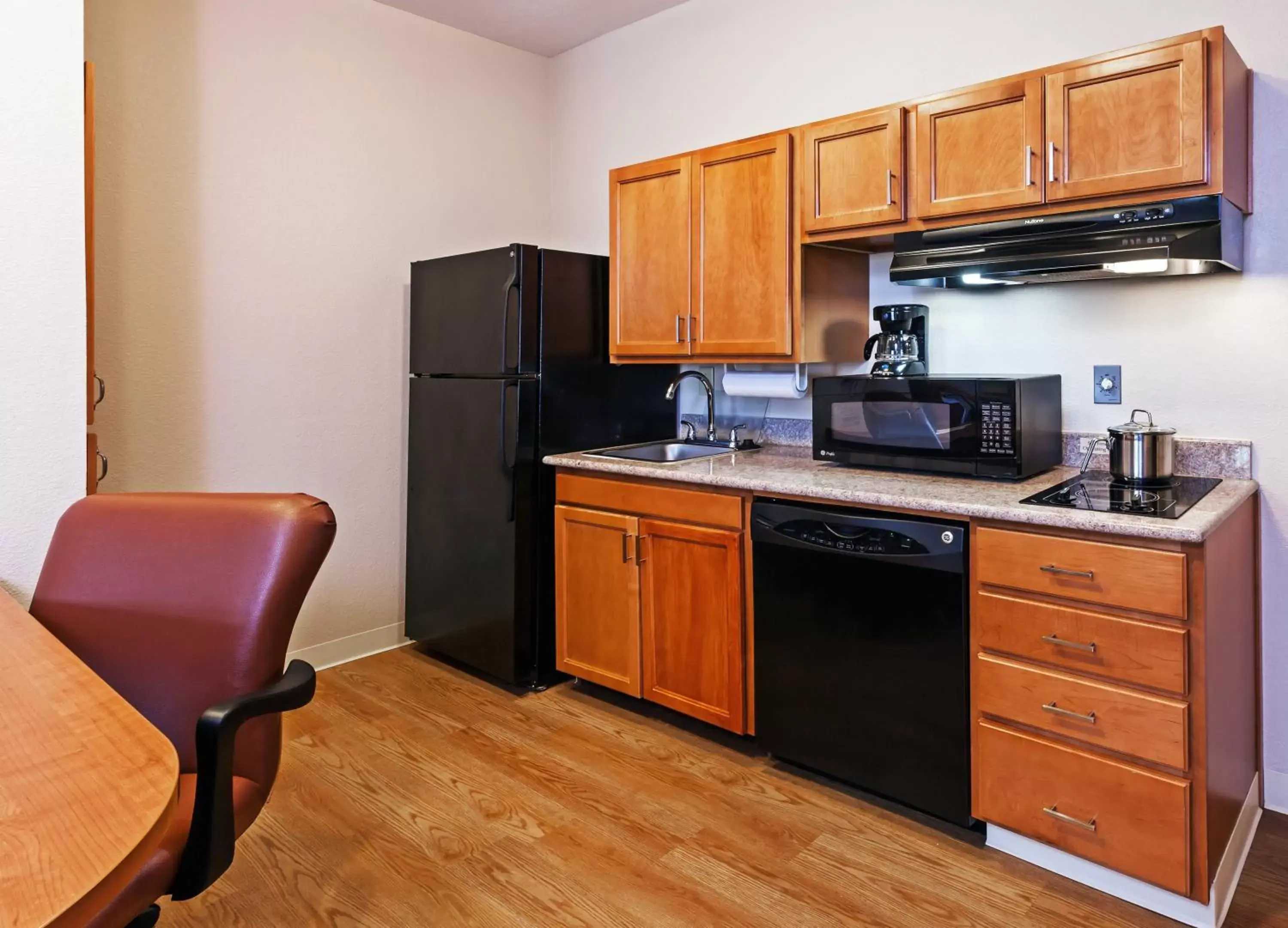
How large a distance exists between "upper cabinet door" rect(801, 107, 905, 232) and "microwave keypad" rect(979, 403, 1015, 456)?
623 mm

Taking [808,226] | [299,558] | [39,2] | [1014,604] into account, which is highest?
[39,2]

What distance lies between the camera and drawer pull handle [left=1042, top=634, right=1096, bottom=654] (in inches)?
73.3

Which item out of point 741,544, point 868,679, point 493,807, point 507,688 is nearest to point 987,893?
point 868,679

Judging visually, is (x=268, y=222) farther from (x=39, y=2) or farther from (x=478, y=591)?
(x=478, y=591)

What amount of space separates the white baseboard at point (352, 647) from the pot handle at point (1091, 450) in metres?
2.69

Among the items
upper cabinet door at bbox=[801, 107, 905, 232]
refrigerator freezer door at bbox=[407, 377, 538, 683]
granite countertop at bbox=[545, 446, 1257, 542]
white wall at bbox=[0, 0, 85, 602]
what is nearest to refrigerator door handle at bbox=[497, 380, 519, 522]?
refrigerator freezer door at bbox=[407, 377, 538, 683]

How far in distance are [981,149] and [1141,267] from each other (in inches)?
20.1

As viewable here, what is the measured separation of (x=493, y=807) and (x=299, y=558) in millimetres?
1165

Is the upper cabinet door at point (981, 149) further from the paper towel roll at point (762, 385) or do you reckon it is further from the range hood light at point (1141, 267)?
the paper towel roll at point (762, 385)

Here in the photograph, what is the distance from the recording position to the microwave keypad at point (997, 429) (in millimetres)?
2254

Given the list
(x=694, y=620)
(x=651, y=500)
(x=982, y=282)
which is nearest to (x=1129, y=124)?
(x=982, y=282)

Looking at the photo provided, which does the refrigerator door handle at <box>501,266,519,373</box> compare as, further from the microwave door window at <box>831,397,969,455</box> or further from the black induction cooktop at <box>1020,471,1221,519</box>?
the black induction cooktop at <box>1020,471,1221,519</box>

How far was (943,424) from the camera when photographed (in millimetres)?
2398

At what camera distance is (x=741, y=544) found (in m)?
2.54
